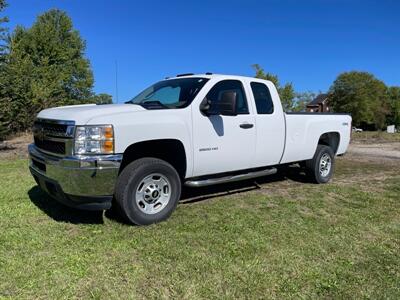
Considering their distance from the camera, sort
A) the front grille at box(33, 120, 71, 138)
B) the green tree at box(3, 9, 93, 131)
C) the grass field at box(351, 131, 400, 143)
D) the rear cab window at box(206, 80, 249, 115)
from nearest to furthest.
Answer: the front grille at box(33, 120, 71, 138), the rear cab window at box(206, 80, 249, 115), the grass field at box(351, 131, 400, 143), the green tree at box(3, 9, 93, 131)

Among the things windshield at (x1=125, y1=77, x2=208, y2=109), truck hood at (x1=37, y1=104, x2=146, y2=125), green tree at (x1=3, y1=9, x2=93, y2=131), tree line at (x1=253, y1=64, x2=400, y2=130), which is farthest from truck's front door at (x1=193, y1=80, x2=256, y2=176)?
tree line at (x1=253, y1=64, x2=400, y2=130)

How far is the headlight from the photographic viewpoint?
4324 mm

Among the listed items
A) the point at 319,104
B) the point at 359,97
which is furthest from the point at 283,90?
the point at 319,104

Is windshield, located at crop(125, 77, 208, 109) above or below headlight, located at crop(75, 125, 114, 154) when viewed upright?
above

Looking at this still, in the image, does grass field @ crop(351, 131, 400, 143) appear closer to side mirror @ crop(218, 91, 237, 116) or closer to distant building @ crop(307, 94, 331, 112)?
side mirror @ crop(218, 91, 237, 116)

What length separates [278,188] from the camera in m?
7.27

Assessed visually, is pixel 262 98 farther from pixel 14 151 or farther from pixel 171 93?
pixel 14 151

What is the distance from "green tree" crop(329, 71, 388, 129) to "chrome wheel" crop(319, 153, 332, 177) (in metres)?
57.8

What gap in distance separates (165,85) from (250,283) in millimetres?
3693

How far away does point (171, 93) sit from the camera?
5848mm

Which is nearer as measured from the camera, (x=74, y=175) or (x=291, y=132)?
(x=74, y=175)

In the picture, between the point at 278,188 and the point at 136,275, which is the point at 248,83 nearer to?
the point at 278,188

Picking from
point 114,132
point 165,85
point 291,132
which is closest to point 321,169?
point 291,132

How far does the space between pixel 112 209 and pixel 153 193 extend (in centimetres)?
72
